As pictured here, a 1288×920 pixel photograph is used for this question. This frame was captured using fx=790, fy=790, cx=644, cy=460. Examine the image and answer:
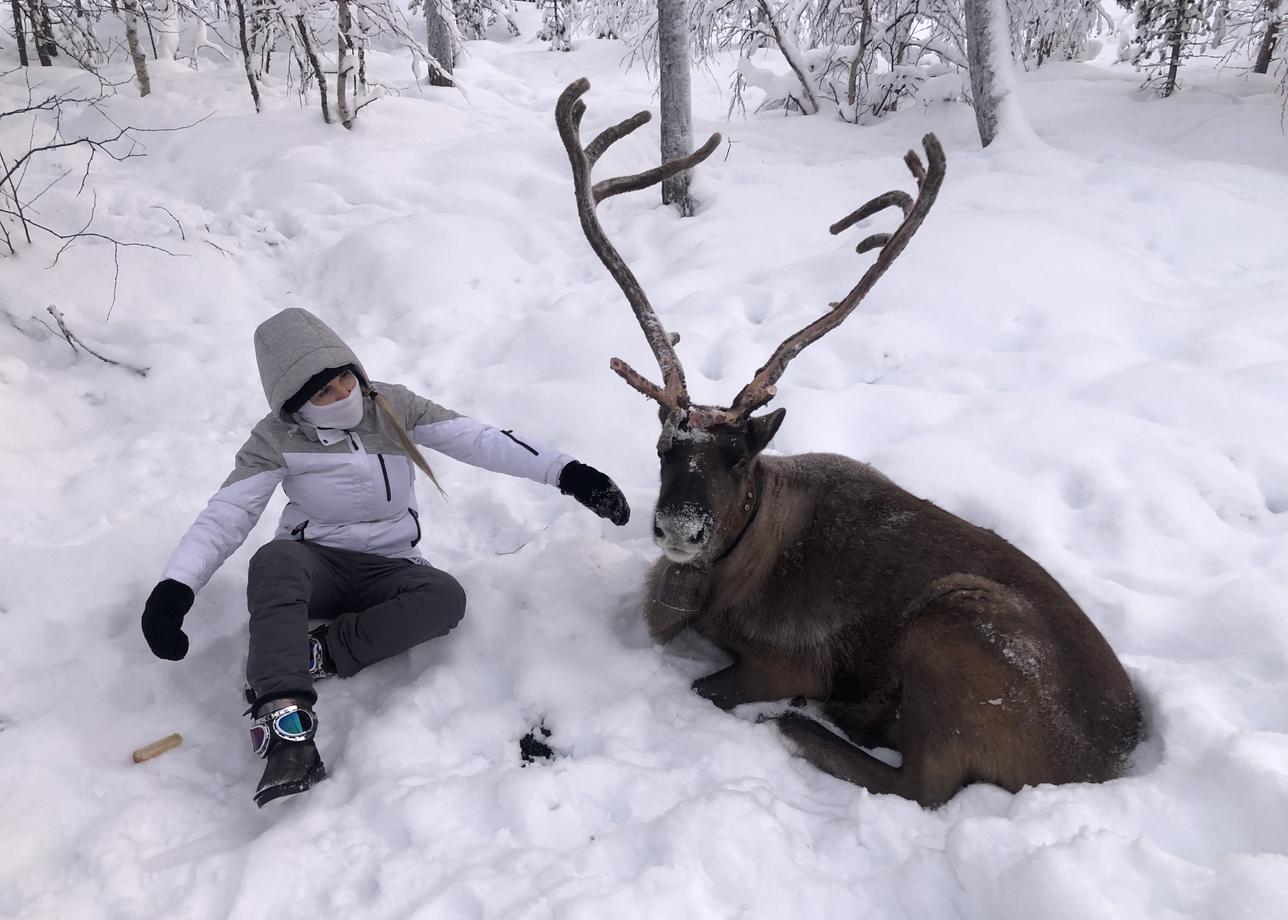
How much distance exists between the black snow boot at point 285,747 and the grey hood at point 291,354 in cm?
114

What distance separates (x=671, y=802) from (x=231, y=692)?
1835 mm

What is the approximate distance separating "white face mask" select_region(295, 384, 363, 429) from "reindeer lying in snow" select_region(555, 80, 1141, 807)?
1.08 metres

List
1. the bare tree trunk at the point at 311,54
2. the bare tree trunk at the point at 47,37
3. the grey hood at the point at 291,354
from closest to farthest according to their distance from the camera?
the grey hood at the point at 291,354 < the bare tree trunk at the point at 311,54 < the bare tree trunk at the point at 47,37

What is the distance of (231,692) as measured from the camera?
3137 millimetres

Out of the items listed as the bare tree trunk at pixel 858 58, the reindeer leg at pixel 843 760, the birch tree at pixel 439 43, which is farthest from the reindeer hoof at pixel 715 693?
the birch tree at pixel 439 43

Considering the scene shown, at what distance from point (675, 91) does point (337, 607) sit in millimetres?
5875

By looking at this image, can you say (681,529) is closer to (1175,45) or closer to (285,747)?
(285,747)

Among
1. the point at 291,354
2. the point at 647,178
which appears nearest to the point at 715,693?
the point at 291,354

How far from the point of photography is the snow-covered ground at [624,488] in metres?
2.27

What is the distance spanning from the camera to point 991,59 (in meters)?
7.81

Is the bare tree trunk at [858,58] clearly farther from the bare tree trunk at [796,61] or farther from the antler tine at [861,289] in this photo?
the antler tine at [861,289]

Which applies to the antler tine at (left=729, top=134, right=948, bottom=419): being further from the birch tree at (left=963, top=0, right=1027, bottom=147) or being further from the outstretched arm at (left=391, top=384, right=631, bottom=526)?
the birch tree at (left=963, top=0, right=1027, bottom=147)

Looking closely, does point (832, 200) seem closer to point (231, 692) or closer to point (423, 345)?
point (423, 345)

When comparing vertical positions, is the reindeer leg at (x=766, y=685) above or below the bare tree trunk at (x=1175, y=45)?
below
